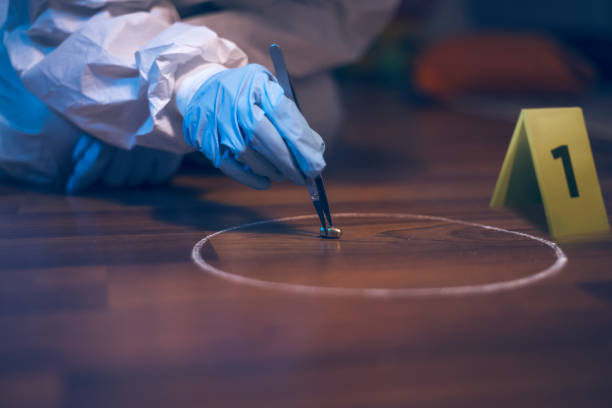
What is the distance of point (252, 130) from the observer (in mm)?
861

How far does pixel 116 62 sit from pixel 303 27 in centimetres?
52

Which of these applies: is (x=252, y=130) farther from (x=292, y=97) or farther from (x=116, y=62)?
(x=116, y=62)

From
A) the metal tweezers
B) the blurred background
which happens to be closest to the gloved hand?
the metal tweezers

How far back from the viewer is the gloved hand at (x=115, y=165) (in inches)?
48.8

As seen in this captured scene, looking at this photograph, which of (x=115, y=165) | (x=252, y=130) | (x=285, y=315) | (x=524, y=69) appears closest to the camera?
(x=285, y=315)

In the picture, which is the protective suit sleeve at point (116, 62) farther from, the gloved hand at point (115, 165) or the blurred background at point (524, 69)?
the blurred background at point (524, 69)

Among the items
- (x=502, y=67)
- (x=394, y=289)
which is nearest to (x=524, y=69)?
(x=502, y=67)

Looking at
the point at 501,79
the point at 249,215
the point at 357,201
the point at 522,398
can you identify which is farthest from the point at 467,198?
the point at 501,79

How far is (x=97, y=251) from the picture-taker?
870 millimetres

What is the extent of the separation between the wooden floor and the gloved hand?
0.11 m

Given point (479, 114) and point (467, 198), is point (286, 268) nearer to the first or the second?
point (467, 198)

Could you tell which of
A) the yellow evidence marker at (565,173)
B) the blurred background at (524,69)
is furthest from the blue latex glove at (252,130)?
the blurred background at (524,69)

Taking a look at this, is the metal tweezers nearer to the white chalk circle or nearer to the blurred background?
the white chalk circle

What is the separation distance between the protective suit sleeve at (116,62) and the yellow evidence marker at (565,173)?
0.51m
